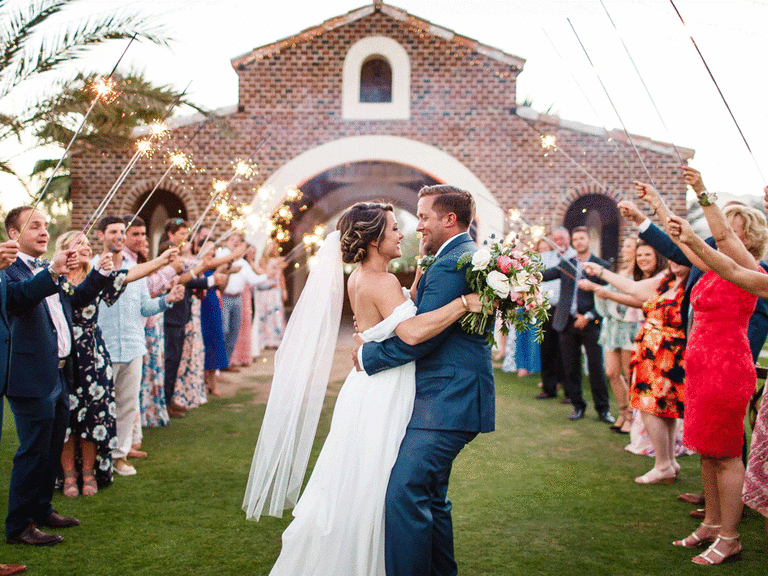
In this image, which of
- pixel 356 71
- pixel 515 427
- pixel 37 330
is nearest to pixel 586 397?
pixel 515 427

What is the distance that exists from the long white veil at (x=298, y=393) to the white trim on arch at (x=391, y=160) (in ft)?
33.8

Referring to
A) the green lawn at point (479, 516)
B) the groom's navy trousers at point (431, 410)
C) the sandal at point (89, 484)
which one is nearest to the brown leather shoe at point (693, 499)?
the green lawn at point (479, 516)

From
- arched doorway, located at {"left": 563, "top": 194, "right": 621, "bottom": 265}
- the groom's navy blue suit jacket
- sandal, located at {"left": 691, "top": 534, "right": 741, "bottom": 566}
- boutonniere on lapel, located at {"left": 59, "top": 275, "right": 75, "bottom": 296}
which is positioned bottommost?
sandal, located at {"left": 691, "top": 534, "right": 741, "bottom": 566}

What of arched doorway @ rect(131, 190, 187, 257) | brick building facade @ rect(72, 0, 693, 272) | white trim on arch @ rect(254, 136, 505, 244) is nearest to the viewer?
brick building facade @ rect(72, 0, 693, 272)

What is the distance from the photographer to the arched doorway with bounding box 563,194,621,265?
1439 cm

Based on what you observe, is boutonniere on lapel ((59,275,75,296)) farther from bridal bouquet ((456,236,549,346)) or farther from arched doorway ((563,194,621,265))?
arched doorway ((563,194,621,265))

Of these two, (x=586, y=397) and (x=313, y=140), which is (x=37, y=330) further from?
(x=313, y=140)

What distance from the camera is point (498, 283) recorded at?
2.78 m

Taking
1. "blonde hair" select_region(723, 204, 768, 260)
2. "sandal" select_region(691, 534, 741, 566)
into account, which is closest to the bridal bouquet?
"blonde hair" select_region(723, 204, 768, 260)

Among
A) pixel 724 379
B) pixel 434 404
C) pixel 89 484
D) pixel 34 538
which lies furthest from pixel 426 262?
pixel 89 484

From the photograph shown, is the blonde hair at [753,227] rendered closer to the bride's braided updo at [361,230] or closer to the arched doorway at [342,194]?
the bride's braided updo at [361,230]

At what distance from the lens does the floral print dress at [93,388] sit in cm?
459

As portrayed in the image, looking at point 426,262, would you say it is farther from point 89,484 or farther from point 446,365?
point 89,484

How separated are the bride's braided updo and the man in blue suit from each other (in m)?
1.81
